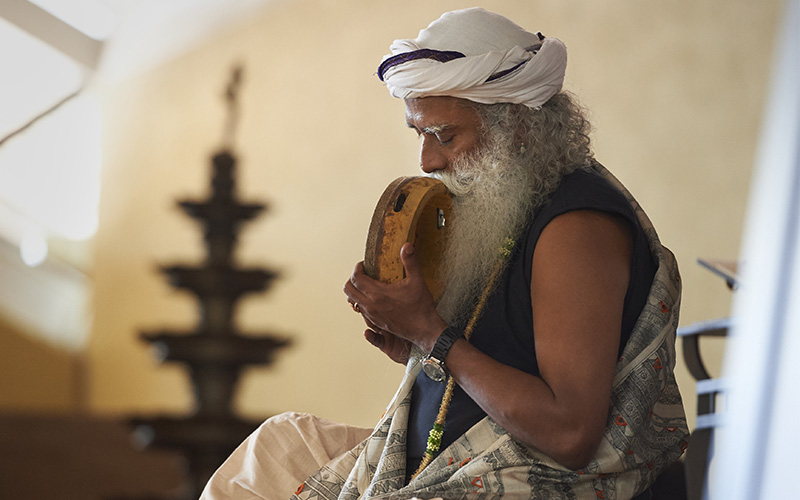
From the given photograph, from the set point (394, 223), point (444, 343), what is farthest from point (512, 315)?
point (394, 223)

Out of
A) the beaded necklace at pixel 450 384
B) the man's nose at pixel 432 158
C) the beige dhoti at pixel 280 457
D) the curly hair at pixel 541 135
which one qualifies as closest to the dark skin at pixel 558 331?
the beaded necklace at pixel 450 384

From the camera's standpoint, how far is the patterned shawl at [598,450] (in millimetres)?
1538

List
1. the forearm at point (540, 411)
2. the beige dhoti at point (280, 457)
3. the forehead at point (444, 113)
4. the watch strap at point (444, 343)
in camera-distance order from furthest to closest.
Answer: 1. the beige dhoti at point (280, 457)
2. the forehead at point (444, 113)
3. the watch strap at point (444, 343)
4. the forearm at point (540, 411)

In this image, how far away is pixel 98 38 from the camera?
611 centimetres

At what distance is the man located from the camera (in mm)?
1491

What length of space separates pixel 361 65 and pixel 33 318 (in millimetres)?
3009

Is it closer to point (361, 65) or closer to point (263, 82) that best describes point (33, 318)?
point (263, 82)

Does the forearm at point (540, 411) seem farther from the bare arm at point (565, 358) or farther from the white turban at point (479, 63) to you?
the white turban at point (479, 63)

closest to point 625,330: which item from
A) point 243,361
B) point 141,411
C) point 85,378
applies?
point 243,361

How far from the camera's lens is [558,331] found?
4.86 ft

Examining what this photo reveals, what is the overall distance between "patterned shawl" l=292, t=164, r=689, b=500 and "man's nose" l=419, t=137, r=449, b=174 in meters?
0.34

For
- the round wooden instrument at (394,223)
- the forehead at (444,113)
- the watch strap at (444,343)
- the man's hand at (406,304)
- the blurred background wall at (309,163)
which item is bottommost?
the watch strap at (444,343)

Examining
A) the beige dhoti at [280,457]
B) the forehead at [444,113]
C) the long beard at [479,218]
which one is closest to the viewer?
the long beard at [479,218]

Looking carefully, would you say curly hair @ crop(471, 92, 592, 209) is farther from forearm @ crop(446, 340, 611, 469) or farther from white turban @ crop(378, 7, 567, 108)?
forearm @ crop(446, 340, 611, 469)
